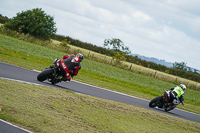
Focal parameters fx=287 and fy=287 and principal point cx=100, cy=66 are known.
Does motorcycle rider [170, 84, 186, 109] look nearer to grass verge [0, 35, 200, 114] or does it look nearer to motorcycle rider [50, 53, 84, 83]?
grass verge [0, 35, 200, 114]

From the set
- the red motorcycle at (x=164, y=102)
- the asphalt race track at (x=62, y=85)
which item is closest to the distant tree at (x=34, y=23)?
the asphalt race track at (x=62, y=85)

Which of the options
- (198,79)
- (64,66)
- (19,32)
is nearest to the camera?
(64,66)

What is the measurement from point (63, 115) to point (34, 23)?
4347 cm

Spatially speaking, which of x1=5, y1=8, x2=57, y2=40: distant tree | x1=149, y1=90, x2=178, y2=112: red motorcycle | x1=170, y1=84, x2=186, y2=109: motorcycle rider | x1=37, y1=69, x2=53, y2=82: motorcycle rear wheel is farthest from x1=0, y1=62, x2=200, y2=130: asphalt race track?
x1=5, y1=8, x2=57, y2=40: distant tree

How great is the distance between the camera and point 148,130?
9.35m

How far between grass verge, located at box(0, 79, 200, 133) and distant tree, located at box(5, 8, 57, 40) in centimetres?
4060

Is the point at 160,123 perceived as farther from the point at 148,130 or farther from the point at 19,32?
the point at 19,32

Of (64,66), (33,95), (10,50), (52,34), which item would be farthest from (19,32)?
(33,95)

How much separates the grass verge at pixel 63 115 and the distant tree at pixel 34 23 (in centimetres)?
4060

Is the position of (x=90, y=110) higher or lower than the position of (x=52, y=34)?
Answer: lower

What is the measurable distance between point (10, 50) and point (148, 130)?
20027mm

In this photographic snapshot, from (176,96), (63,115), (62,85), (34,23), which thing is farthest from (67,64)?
(34,23)

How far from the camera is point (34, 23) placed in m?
49.5

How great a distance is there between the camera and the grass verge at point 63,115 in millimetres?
7000
